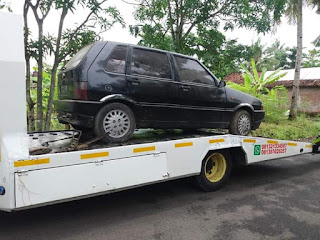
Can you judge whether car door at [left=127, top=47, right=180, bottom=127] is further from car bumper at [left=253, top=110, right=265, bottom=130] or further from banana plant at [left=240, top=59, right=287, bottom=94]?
banana plant at [left=240, top=59, right=287, bottom=94]

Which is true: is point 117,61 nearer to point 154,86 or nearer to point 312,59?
point 154,86

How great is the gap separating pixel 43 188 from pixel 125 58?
2172 millimetres

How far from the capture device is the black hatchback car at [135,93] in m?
3.95

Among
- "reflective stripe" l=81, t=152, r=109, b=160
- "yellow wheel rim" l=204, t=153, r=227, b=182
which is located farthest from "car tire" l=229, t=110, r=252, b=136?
"reflective stripe" l=81, t=152, r=109, b=160

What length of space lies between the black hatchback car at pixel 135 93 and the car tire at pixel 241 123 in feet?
0.40

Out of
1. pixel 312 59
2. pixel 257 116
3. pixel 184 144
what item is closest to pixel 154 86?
pixel 184 144

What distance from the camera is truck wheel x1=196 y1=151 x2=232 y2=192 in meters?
4.78

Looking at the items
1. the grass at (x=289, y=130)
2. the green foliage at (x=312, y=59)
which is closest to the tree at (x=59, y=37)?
the grass at (x=289, y=130)

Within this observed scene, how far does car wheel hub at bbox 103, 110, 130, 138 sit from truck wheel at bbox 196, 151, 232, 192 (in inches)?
59.2

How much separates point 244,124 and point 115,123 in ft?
9.01

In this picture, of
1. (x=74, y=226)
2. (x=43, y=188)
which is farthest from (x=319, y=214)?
(x=43, y=188)

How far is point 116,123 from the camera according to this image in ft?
13.4

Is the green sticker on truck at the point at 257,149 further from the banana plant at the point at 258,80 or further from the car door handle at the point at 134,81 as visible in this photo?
the banana plant at the point at 258,80

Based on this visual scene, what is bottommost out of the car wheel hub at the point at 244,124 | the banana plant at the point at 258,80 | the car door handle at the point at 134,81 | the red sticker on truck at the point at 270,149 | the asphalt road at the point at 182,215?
the asphalt road at the point at 182,215
